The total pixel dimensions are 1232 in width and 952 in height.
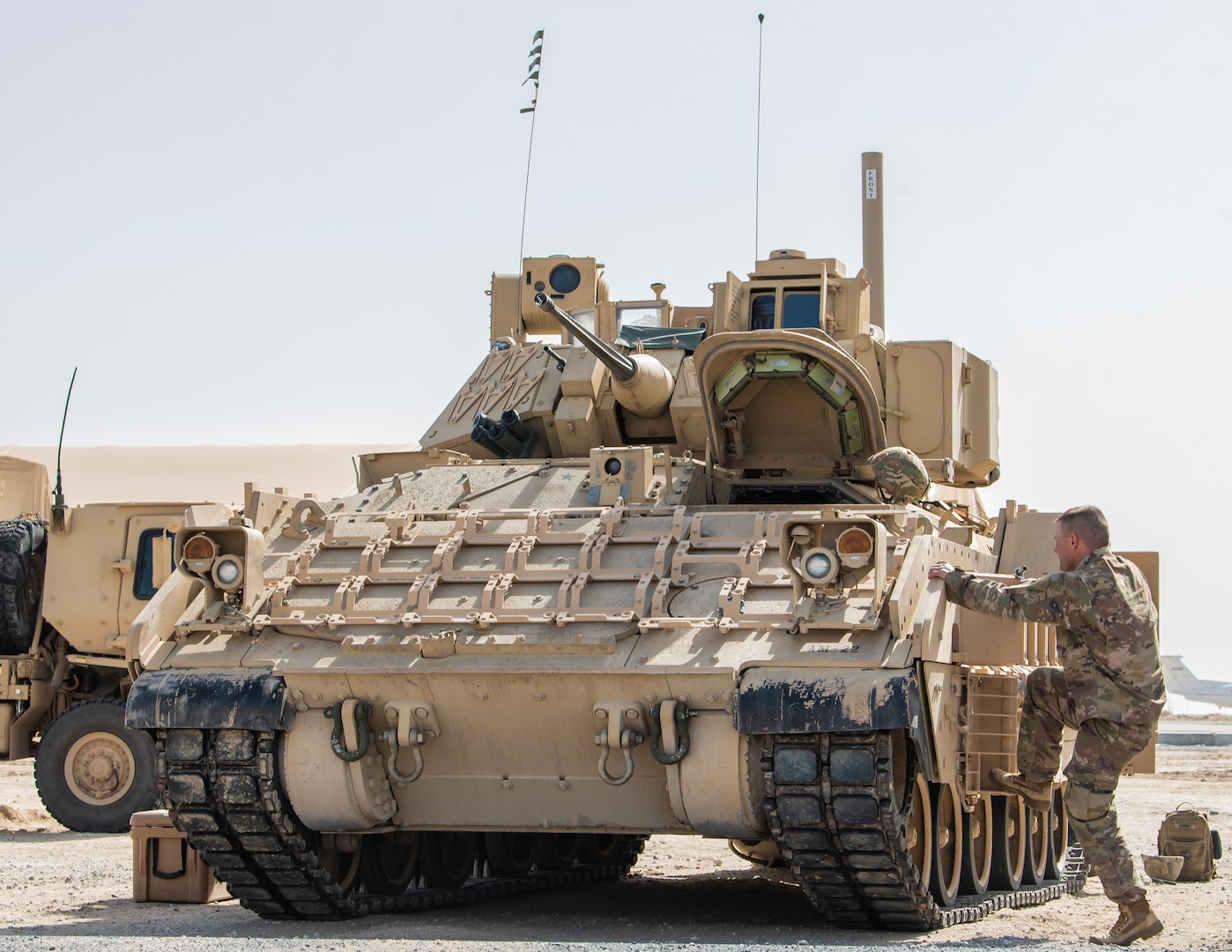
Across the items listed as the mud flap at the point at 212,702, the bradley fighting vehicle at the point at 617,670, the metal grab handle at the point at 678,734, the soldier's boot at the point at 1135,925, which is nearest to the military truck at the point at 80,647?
the bradley fighting vehicle at the point at 617,670

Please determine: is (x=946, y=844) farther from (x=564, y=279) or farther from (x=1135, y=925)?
(x=564, y=279)

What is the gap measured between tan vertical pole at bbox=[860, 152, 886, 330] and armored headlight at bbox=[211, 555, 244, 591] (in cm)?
999

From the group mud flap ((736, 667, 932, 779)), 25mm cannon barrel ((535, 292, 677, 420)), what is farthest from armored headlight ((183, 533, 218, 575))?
mud flap ((736, 667, 932, 779))

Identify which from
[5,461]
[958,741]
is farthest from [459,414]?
[5,461]

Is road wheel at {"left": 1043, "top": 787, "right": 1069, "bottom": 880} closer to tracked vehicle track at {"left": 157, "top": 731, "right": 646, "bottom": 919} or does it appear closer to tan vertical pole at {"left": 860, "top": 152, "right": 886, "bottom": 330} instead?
tracked vehicle track at {"left": 157, "top": 731, "right": 646, "bottom": 919}

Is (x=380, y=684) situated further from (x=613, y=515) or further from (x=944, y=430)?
(x=944, y=430)

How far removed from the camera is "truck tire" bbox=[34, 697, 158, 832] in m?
16.7

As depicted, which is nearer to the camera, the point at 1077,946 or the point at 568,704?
the point at 1077,946

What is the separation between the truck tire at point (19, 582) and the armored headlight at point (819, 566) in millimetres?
11026

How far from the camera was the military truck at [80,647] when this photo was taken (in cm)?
1675

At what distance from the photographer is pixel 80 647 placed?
17375 millimetres

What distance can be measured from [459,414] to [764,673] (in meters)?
5.98

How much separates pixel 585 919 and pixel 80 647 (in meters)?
8.41

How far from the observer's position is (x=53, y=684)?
17.8 metres
